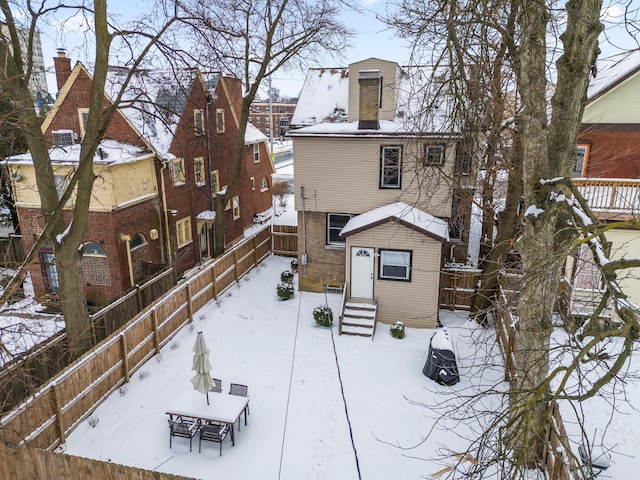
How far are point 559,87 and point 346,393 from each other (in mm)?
8979

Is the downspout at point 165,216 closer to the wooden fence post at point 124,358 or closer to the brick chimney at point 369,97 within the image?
the brick chimney at point 369,97

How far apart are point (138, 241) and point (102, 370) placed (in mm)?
9606

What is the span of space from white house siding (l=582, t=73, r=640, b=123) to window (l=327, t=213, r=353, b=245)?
31.6 feet

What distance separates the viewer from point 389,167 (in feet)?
55.6

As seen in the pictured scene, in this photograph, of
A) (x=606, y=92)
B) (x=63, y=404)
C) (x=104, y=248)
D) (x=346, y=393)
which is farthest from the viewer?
(x=104, y=248)

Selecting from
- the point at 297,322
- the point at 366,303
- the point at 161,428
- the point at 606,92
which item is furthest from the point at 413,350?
the point at 606,92

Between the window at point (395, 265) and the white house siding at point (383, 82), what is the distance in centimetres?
532

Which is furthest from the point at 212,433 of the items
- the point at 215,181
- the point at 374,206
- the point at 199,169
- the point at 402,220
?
the point at 215,181

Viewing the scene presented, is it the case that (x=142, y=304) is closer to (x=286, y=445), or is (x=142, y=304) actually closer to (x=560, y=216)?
(x=286, y=445)

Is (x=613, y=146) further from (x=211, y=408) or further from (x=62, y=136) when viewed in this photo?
(x=62, y=136)

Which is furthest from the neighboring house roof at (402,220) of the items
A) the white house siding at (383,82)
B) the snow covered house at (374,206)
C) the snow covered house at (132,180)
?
the snow covered house at (132,180)

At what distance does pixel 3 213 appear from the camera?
26062mm

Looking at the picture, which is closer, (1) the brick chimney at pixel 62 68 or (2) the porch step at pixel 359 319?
(2) the porch step at pixel 359 319

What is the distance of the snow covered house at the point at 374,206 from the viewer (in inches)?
637
